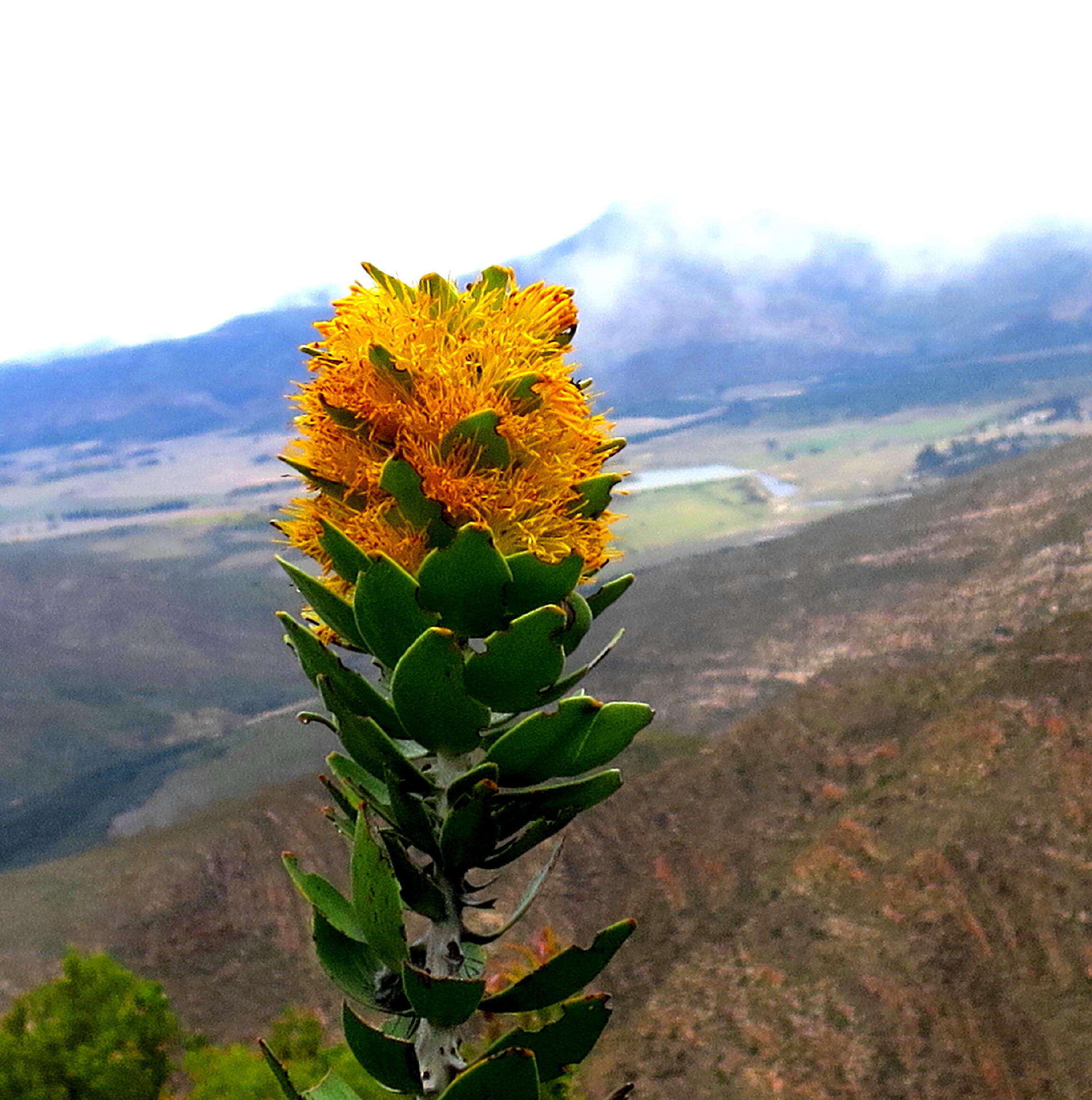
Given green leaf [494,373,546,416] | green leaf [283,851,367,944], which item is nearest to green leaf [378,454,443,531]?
green leaf [494,373,546,416]

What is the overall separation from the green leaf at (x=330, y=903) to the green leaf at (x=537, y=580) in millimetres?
631

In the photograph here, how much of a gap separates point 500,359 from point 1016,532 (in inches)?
2220

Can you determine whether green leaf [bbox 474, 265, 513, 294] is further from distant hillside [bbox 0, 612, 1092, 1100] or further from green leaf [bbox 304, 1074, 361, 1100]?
distant hillside [bbox 0, 612, 1092, 1100]

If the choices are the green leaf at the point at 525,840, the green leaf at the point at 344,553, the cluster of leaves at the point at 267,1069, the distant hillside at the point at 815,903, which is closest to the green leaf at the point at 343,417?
the green leaf at the point at 344,553

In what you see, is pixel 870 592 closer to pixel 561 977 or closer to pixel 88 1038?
pixel 88 1038

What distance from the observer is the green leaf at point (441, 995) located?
1.74 meters

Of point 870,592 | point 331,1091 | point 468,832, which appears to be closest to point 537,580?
point 468,832

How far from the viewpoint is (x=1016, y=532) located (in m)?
52.7

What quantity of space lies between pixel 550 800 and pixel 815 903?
17.6 m

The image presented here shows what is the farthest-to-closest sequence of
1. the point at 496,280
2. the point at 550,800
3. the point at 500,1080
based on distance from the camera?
the point at 496,280
the point at 550,800
the point at 500,1080

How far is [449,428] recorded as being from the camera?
1966mm

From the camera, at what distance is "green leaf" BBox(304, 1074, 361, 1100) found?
75.9 inches

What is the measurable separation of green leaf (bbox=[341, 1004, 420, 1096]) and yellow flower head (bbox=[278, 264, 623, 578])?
0.85 meters

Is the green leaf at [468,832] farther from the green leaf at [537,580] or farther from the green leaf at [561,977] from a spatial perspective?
the green leaf at [537,580]
